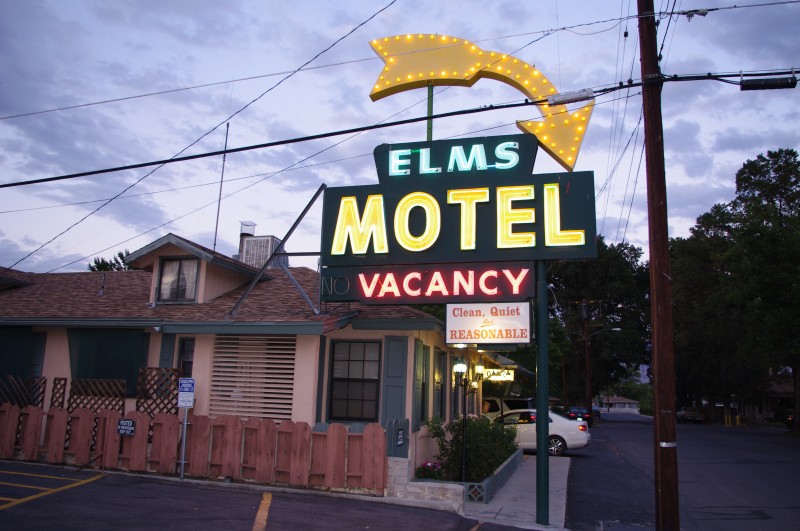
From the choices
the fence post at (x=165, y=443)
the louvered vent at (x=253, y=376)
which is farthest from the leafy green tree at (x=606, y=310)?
the fence post at (x=165, y=443)

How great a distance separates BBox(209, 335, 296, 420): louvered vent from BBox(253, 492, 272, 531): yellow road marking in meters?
2.44

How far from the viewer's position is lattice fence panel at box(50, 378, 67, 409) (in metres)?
15.0

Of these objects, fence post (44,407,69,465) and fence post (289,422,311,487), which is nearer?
fence post (289,422,311,487)

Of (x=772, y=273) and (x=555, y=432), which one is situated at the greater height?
(x=772, y=273)

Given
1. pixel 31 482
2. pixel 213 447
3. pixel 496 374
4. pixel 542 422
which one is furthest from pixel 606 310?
pixel 31 482

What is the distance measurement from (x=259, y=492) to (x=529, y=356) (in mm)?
24663

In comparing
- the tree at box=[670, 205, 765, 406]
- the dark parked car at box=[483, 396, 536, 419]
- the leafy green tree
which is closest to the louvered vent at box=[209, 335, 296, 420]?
the dark parked car at box=[483, 396, 536, 419]

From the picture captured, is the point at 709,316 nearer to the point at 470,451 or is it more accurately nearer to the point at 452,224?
the point at 470,451

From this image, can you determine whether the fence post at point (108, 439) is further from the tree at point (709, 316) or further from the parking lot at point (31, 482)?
the tree at point (709, 316)

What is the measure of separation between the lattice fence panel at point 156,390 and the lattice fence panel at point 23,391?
2.87 meters

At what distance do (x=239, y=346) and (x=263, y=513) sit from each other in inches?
200

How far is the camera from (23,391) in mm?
15266

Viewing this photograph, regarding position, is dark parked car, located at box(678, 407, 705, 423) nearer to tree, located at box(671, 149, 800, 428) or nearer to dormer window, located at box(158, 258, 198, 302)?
tree, located at box(671, 149, 800, 428)

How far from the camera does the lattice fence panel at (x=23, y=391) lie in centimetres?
1523
